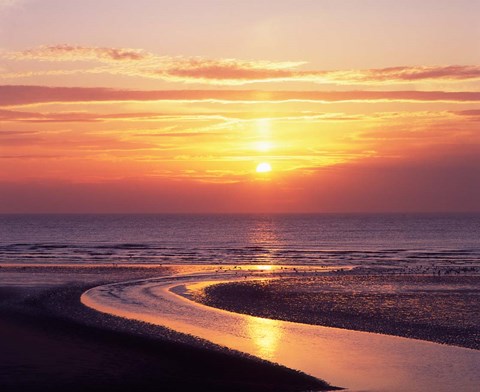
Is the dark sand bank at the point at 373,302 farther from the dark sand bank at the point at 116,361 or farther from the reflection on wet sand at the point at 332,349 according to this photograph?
the dark sand bank at the point at 116,361

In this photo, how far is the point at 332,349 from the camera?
25016mm

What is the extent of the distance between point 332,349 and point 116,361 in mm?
7334

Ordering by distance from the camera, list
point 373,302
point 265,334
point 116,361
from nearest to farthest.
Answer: point 116,361, point 265,334, point 373,302

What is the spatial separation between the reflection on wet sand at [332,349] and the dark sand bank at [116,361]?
123cm

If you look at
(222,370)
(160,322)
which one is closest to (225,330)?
(160,322)

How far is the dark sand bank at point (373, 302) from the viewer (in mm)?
29469

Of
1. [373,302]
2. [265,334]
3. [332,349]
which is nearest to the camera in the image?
[332,349]

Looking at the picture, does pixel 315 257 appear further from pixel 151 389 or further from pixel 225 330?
pixel 151 389

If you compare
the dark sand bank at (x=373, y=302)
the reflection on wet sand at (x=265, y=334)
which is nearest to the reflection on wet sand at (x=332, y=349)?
the reflection on wet sand at (x=265, y=334)

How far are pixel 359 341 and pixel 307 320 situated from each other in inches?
213

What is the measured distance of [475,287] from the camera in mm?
45469

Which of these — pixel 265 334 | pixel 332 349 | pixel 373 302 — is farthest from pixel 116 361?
pixel 373 302

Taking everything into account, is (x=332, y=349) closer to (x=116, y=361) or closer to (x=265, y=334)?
(x=265, y=334)

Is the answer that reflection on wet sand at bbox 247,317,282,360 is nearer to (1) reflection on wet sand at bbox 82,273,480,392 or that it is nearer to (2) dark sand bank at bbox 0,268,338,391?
(1) reflection on wet sand at bbox 82,273,480,392
